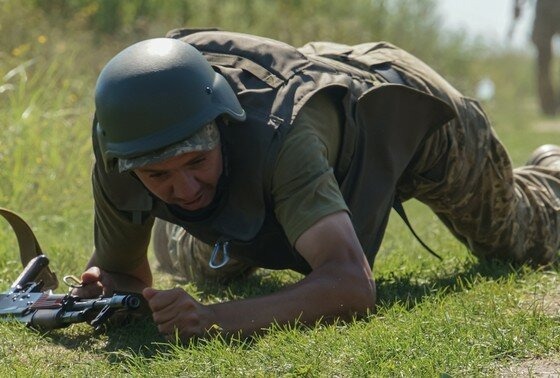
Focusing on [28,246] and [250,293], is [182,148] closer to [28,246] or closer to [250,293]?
[28,246]

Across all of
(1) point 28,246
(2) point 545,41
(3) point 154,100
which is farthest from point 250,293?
(2) point 545,41

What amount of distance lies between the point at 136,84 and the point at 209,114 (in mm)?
301

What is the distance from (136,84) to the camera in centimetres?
452

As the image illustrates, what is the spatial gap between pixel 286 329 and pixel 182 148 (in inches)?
31.3

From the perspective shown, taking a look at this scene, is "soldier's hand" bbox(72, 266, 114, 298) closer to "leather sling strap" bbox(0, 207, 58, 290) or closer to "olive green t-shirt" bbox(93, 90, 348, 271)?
"leather sling strap" bbox(0, 207, 58, 290)

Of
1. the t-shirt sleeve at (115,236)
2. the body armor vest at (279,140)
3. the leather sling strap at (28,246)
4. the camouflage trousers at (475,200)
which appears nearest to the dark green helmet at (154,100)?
the body armor vest at (279,140)

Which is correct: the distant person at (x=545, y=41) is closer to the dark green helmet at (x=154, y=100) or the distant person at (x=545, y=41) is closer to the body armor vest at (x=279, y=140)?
the body armor vest at (x=279, y=140)

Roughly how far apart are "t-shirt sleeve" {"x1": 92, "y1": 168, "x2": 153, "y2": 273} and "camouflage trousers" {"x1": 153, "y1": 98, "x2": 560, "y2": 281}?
0.73 metres

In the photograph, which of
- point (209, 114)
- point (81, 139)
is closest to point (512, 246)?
point (209, 114)

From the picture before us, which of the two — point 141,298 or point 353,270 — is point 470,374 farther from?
point 141,298

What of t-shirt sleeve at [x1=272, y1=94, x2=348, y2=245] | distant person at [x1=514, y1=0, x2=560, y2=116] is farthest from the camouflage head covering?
distant person at [x1=514, y1=0, x2=560, y2=116]

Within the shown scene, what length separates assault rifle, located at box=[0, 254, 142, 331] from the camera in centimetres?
484

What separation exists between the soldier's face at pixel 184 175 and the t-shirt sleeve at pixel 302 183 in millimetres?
248

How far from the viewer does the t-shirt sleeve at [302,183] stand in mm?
4508
